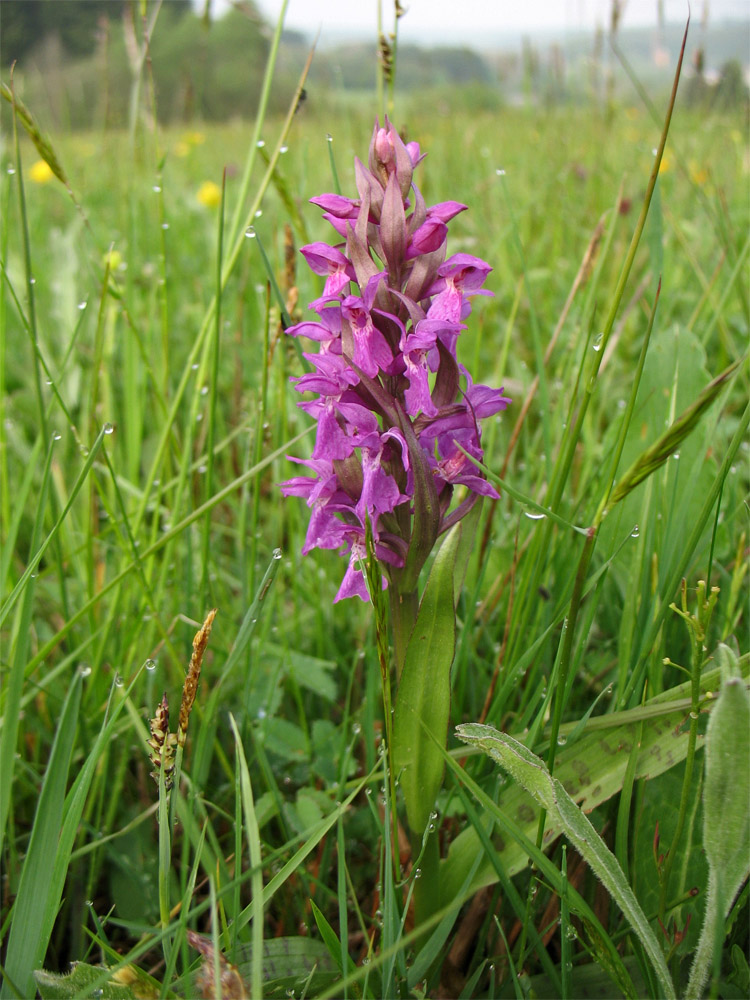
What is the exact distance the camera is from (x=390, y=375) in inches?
33.6

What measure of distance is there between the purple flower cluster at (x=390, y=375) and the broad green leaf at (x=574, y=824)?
22 cm

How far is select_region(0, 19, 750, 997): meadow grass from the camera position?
75cm

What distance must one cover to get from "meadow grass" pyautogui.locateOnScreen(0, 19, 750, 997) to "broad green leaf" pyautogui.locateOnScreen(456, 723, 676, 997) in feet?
0.12

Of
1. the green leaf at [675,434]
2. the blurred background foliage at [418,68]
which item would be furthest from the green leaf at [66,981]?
the blurred background foliage at [418,68]

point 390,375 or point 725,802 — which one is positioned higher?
point 390,375

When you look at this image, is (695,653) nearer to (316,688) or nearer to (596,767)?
(596,767)

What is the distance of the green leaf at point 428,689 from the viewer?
80cm

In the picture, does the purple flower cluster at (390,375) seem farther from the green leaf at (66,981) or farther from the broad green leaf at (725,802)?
the green leaf at (66,981)

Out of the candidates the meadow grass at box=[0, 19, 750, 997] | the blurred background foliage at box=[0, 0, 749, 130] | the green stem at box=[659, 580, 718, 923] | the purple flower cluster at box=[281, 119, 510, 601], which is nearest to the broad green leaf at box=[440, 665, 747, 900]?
the meadow grass at box=[0, 19, 750, 997]

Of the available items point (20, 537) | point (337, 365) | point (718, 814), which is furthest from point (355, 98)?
point (718, 814)

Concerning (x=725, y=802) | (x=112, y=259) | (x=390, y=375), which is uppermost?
(x=112, y=259)

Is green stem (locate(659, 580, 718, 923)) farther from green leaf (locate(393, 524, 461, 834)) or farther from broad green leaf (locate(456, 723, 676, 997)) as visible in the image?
green leaf (locate(393, 524, 461, 834))

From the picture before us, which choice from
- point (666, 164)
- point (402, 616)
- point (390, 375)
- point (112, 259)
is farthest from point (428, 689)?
point (666, 164)

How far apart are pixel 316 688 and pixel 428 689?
399 millimetres
